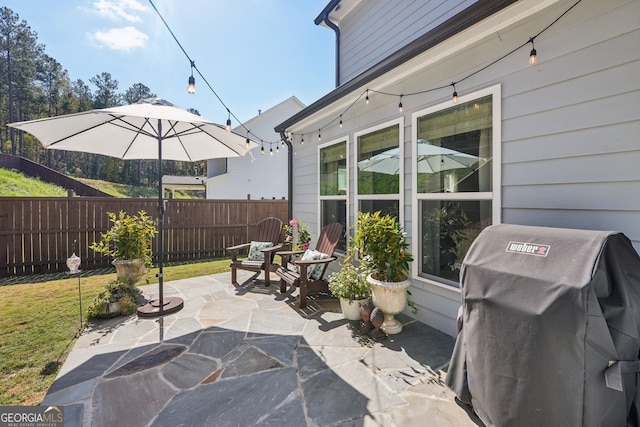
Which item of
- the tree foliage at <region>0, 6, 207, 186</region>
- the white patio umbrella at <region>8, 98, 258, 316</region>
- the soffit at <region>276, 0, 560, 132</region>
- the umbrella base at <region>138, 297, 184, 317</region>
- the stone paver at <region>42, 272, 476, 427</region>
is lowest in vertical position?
the stone paver at <region>42, 272, 476, 427</region>

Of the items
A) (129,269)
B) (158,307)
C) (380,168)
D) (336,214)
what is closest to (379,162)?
(380,168)

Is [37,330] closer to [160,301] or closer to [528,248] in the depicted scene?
[160,301]

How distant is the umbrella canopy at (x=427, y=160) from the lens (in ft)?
8.55

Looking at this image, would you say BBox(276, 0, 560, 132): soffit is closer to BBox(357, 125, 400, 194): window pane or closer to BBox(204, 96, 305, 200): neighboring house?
BBox(357, 125, 400, 194): window pane

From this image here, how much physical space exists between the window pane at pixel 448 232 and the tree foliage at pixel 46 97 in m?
26.3

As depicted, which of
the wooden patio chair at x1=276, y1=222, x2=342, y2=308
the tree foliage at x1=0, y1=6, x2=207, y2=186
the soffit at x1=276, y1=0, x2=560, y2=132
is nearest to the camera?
the soffit at x1=276, y1=0, x2=560, y2=132

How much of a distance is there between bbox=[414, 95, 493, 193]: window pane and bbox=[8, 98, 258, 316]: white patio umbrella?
2397 millimetres

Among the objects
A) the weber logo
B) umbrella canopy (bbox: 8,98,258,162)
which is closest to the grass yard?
umbrella canopy (bbox: 8,98,258,162)

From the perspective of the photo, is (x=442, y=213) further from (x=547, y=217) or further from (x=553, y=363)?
(x=553, y=363)

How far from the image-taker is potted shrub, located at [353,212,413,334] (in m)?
2.68

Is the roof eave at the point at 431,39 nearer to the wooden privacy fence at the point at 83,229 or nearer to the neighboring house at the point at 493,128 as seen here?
the neighboring house at the point at 493,128

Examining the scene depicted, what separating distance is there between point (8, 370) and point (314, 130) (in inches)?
181

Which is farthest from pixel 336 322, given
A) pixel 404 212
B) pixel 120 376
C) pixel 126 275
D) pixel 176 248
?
pixel 176 248

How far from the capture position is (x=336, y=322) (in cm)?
304
